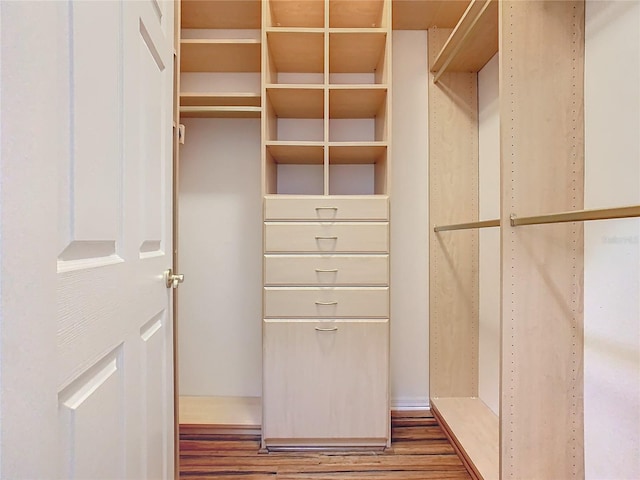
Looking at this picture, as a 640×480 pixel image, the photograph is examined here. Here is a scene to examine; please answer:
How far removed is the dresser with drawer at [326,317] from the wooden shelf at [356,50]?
2.47ft

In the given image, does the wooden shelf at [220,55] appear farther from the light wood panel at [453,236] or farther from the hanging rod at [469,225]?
the hanging rod at [469,225]

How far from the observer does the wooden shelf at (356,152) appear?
1893 mm

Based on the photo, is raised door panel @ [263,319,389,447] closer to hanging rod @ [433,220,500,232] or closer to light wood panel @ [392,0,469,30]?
hanging rod @ [433,220,500,232]

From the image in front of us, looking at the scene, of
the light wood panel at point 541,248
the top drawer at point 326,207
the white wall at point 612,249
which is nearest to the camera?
the white wall at point 612,249

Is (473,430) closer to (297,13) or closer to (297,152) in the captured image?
(297,152)

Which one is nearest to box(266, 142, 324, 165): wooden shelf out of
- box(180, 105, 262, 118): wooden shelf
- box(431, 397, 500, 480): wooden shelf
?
box(180, 105, 262, 118): wooden shelf

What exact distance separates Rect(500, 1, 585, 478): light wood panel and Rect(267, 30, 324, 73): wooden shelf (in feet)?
2.87

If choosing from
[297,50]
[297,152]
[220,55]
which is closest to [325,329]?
[297,152]

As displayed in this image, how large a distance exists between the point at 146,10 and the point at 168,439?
1.06 meters

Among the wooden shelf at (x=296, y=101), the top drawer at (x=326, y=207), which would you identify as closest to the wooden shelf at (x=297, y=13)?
the wooden shelf at (x=296, y=101)

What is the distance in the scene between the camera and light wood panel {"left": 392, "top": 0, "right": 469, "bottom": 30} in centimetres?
201

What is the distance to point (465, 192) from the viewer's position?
225 centimetres

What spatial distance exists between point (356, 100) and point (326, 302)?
101 centimetres

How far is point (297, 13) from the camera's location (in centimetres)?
198
